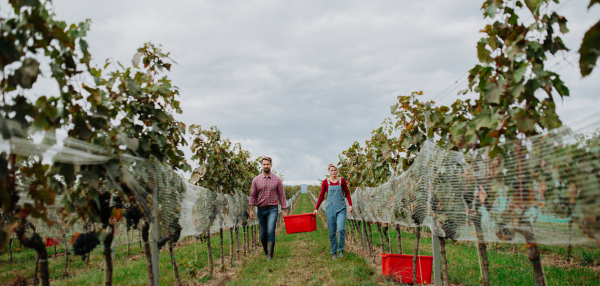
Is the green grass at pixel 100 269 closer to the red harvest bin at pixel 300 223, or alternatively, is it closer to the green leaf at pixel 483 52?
the red harvest bin at pixel 300 223

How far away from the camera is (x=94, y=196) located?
2324 millimetres

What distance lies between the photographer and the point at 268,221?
6391 millimetres

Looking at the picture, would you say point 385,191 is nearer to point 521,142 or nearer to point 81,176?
point 521,142

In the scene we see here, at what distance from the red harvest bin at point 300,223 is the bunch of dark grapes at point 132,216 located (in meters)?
4.75

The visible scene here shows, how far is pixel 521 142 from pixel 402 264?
265cm

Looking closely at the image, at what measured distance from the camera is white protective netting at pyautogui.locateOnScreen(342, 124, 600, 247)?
195 cm

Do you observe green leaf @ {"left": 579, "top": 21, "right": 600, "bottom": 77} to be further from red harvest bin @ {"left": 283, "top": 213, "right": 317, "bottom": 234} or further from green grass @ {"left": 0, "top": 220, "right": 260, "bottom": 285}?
red harvest bin @ {"left": 283, "top": 213, "right": 317, "bottom": 234}

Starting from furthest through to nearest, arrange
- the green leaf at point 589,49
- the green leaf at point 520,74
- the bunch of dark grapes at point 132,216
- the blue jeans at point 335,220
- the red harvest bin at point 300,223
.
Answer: the red harvest bin at point 300,223 < the blue jeans at point 335,220 < the bunch of dark grapes at point 132,216 < the green leaf at point 520,74 < the green leaf at point 589,49

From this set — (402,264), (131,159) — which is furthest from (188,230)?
(402,264)

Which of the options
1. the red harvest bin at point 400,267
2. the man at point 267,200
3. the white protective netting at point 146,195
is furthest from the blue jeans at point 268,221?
the red harvest bin at point 400,267

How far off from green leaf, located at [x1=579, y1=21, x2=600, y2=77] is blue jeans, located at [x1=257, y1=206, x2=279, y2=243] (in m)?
5.34

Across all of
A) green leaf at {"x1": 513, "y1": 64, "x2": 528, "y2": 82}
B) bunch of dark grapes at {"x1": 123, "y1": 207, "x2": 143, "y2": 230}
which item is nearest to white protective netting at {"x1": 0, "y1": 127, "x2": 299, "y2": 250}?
bunch of dark grapes at {"x1": 123, "y1": 207, "x2": 143, "y2": 230}

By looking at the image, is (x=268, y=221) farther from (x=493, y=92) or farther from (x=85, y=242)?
(x=493, y=92)

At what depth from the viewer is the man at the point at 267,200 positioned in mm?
6359
